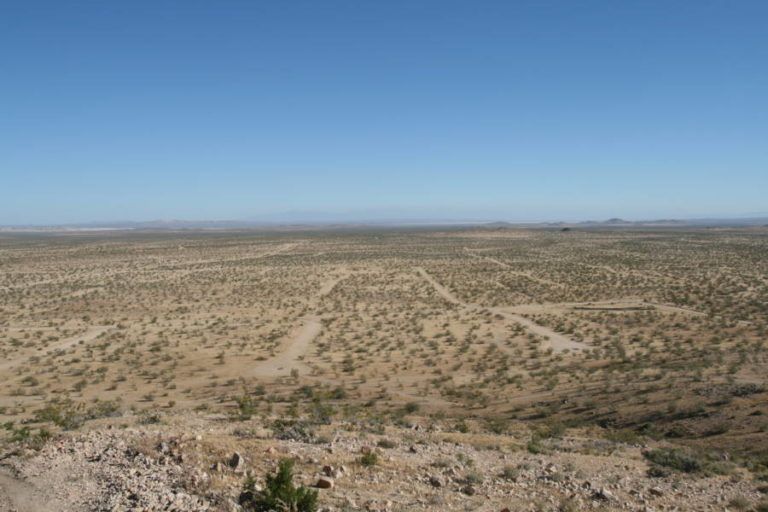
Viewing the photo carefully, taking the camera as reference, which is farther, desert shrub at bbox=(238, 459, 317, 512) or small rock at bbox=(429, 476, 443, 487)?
small rock at bbox=(429, 476, 443, 487)

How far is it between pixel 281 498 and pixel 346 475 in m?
1.57

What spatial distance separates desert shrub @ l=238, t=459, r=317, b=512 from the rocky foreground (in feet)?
0.65

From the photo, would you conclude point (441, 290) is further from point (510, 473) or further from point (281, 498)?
point (281, 498)

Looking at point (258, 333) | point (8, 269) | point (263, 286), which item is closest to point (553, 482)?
point (258, 333)

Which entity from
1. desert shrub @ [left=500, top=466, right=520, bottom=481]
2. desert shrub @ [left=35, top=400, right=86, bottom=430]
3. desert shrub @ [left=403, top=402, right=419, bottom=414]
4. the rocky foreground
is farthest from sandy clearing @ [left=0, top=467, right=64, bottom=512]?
desert shrub @ [left=403, top=402, right=419, bottom=414]

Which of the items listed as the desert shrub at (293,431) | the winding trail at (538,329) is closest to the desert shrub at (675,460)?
the desert shrub at (293,431)

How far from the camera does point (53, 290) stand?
41594 mm

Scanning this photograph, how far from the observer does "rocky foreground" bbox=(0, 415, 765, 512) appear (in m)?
7.23

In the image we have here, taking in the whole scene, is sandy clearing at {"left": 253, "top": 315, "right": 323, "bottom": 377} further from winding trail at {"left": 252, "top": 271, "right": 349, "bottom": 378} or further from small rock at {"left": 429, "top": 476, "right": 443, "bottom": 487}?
small rock at {"left": 429, "top": 476, "right": 443, "bottom": 487}

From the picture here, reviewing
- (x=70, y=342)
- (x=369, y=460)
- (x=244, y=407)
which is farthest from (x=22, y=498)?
(x=70, y=342)

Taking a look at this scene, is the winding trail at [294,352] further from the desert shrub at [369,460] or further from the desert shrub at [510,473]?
the desert shrub at [510,473]

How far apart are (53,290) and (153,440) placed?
131 feet

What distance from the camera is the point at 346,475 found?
809cm

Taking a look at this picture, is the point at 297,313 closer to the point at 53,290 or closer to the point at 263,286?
the point at 263,286
